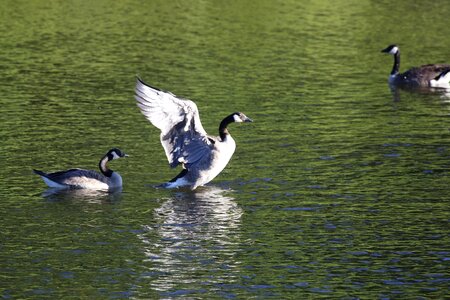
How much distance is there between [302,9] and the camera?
44.3 m

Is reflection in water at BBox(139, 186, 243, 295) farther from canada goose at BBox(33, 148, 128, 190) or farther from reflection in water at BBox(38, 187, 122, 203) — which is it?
canada goose at BBox(33, 148, 128, 190)

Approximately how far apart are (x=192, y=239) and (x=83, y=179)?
3.92 meters

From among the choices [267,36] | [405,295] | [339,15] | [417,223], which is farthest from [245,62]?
[405,295]

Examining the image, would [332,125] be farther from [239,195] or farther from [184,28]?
[184,28]

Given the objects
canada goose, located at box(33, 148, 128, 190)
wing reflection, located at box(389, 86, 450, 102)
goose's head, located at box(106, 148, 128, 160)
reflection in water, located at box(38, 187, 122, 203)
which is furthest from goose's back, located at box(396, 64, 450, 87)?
reflection in water, located at box(38, 187, 122, 203)

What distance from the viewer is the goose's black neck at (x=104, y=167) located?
2078 centimetres

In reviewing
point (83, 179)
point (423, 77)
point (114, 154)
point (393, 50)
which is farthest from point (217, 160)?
point (393, 50)

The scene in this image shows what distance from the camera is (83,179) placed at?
20.5 metres

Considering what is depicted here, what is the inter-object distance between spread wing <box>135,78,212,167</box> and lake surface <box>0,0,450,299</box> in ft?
2.35

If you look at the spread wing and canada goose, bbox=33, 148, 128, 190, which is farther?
canada goose, bbox=33, 148, 128, 190

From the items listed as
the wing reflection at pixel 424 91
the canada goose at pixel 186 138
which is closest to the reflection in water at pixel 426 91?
the wing reflection at pixel 424 91

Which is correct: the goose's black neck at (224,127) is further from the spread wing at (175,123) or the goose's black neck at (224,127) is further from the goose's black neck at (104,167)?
the goose's black neck at (104,167)

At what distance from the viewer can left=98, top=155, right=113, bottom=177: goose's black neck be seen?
2078 cm

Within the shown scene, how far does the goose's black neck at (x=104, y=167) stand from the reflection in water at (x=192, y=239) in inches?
53.0
